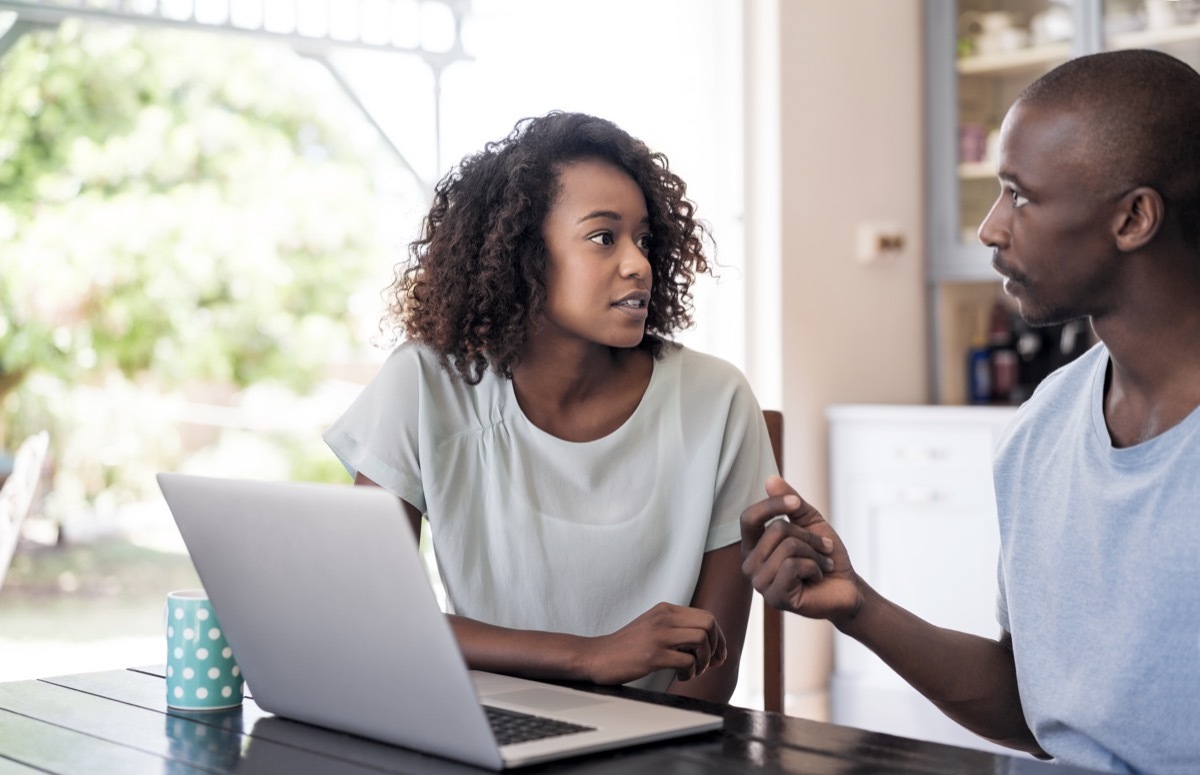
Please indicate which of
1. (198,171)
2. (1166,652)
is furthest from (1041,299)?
(198,171)

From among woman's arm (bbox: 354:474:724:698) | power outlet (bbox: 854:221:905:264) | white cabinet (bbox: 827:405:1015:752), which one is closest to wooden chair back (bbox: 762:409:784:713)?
woman's arm (bbox: 354:474:724:698)

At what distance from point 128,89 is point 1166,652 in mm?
8522

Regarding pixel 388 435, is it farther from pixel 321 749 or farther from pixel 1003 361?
pixel 1003 361

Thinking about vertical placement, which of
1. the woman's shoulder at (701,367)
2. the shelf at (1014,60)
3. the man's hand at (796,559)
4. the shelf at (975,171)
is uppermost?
the shelf at (1014,60)

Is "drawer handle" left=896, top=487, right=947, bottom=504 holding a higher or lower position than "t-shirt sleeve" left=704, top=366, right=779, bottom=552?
lower

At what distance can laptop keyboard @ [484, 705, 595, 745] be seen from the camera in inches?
38.9

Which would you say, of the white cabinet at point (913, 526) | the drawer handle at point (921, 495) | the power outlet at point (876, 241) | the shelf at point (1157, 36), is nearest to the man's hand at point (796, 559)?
the white cabinet at point (913, 526)

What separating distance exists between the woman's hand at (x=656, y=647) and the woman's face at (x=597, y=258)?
0.45 m

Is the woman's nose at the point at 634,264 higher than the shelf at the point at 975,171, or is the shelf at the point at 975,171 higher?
the shelf at the point at 975,171

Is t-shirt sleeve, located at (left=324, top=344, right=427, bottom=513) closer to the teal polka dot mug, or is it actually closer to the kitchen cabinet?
the teal polka dot mug

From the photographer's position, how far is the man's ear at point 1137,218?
1.10 meters

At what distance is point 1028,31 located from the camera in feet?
12.6

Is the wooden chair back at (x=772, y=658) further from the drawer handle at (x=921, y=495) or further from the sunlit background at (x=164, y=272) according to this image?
the sunlit background at (x=164, y=272)

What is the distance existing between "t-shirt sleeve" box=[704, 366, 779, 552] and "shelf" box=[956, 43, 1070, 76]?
2455mm
